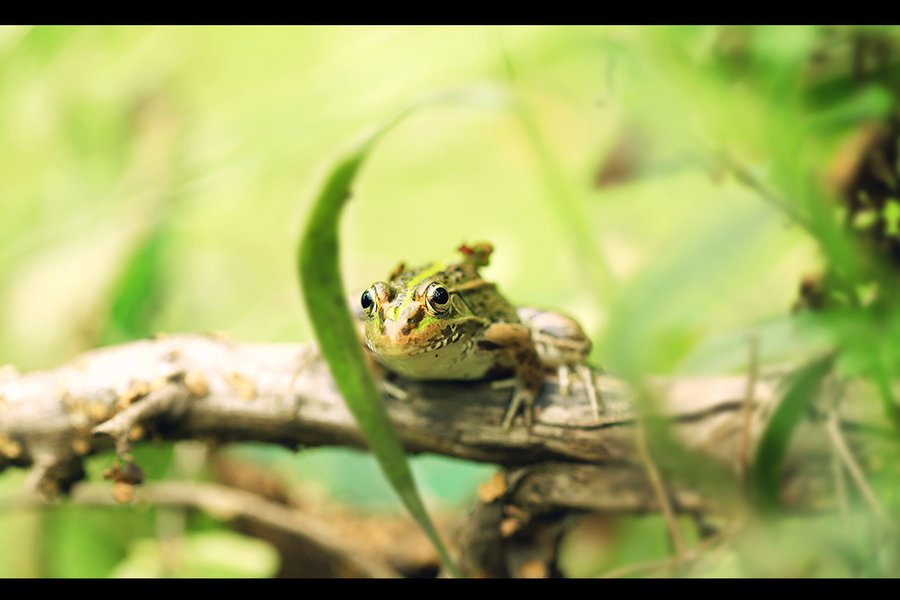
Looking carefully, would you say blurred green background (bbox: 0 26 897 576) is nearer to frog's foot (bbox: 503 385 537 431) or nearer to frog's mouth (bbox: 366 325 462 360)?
frog's foot (bbox: 503 385 537 431)

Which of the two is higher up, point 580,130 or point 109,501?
point 580,130

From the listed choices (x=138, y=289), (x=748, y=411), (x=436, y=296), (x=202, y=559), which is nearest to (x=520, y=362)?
(x=436, y=296)

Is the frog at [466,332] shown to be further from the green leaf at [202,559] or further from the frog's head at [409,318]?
the green leaf at [202,559]

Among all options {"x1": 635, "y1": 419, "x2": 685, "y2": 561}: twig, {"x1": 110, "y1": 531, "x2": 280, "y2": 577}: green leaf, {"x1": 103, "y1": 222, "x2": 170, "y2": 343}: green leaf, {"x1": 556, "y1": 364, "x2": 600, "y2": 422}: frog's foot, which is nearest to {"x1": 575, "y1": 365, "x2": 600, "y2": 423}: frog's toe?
{"x1": 556, "y1": 364, "x2": 600, "y2": 422}: frog's foot

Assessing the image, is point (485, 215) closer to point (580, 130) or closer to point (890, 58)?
point (580, 130)
